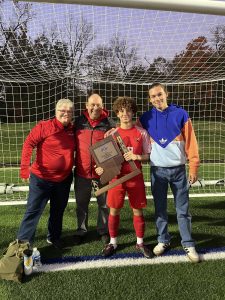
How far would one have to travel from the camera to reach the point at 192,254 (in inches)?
150

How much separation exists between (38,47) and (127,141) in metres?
1.87

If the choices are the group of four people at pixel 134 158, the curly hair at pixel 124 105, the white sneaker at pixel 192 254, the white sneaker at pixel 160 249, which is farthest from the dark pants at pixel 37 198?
the white sneaker at pixel 192 254

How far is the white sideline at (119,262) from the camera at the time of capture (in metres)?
3.67

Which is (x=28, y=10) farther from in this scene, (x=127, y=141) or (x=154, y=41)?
(x=127, y=141)

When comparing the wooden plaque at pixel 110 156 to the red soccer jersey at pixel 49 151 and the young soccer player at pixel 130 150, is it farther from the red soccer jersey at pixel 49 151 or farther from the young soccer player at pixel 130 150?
the red soccer jersey at pixel 49 151

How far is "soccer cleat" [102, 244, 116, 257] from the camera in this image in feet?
13.0

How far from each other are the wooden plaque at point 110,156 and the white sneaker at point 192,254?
97 cm

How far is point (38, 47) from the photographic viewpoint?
4.71 meters

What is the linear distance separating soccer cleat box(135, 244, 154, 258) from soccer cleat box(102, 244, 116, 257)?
274 mm

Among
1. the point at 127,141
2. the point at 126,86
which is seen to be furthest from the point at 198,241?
the point at 126,86

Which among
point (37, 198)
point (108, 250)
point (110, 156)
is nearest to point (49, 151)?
point (37, 198)

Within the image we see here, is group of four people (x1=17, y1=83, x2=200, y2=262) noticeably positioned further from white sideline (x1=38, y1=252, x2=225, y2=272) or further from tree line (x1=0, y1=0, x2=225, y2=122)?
tree line (x1=0, y1=0, x2=225, y2=122)

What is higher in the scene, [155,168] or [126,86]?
[126,86]

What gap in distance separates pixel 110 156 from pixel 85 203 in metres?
0.86
